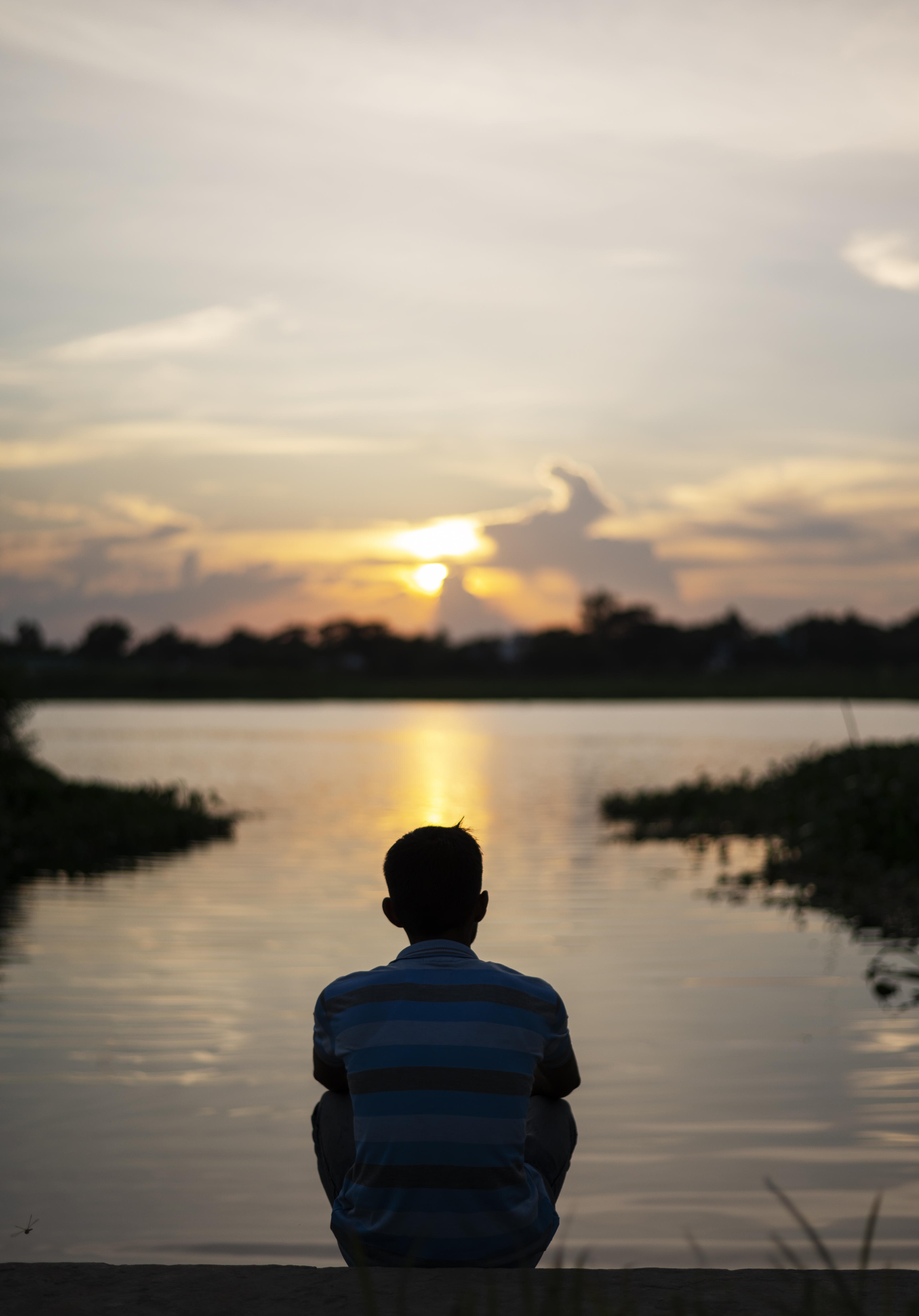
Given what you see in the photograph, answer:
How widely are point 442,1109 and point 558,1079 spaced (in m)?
0.46

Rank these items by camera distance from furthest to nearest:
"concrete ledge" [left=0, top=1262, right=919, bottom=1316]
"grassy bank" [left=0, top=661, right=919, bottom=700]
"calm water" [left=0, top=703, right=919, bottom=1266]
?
"grassy bank" [left=0, top=661, right=919, bottom=700]
"calm water" [left=0, top=703, right=919, bottom=1266]
"concrete ledge" [left=0, top=1262, right=919, bottom=1316]

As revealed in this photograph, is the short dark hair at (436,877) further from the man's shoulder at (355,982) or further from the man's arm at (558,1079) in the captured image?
the man's arm at (558,1079)

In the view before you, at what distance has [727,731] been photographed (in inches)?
2773

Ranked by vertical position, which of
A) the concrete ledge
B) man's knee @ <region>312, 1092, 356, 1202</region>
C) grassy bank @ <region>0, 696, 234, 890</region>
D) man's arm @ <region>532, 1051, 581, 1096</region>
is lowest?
grassy bank @ <region>0, 696, 234, 890</region>

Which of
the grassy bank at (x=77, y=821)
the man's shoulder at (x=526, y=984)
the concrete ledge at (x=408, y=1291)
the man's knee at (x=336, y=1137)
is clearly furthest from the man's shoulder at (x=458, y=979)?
the grassy bank at (x=77, y=821)

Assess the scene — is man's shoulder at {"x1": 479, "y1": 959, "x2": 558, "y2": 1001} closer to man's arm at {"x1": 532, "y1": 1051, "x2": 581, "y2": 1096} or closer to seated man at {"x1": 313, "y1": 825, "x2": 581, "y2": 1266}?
seated man at {"x1": 313, "y1": 825, "x2": 581, "y2": 1266}

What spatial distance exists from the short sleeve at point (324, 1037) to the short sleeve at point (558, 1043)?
0.58 meters

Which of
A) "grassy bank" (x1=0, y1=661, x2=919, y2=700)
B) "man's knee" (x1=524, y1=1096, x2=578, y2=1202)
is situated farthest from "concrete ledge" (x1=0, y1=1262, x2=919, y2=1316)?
"grassy bank" (x1=0, y1=661, x2=919, y2=700)

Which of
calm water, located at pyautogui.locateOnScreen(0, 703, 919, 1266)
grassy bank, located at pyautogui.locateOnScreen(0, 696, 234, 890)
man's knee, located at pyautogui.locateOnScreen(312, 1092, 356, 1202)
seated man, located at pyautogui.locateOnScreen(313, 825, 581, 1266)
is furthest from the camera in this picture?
grassy bank, located at pyautogui.locateOnScreen(0, 696, 234, 890)

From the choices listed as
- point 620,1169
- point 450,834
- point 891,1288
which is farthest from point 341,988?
point 620,1169

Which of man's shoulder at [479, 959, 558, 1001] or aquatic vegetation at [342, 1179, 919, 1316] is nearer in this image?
aquatic vegetation at [342, 1179, 919, 1316]

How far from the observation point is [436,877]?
3.88 metres

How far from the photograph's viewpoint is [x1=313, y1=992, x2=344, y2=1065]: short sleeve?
3.79m

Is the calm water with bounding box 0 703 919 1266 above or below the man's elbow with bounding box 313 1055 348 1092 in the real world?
below
